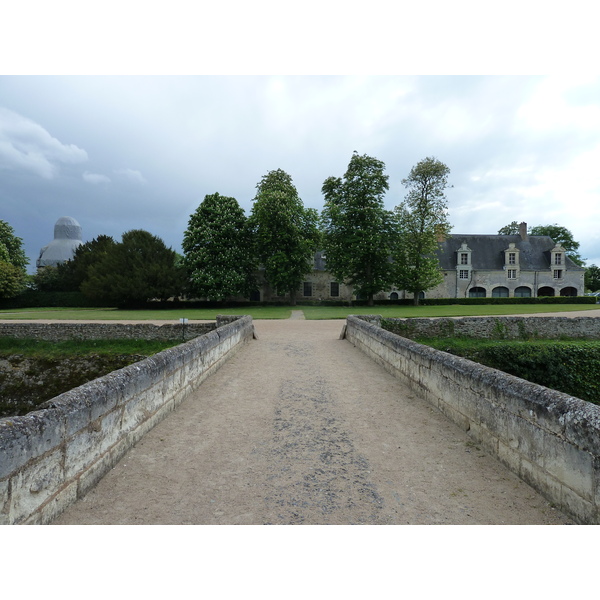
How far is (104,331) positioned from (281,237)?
1701 cm

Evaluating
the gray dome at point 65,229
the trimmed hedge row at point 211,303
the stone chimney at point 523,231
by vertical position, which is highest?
the gray dome at point 65,229

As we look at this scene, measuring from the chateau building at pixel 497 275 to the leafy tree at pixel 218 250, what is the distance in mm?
9342

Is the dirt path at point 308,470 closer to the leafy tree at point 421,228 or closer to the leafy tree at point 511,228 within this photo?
the leafy tree at point 421,228

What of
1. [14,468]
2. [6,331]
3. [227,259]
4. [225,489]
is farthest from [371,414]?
[227,259]

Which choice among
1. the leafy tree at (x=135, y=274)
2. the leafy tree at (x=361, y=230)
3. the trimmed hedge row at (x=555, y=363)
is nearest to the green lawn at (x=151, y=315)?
the leafy tree at (x=135, y=274)

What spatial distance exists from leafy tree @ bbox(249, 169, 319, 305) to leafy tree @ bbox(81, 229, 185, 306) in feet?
23.7

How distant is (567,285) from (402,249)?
70.4 feet

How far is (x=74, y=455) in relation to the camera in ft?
8.61

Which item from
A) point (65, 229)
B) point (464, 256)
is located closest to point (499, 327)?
point (464, 256)

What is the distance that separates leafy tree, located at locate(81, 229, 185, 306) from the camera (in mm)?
29750

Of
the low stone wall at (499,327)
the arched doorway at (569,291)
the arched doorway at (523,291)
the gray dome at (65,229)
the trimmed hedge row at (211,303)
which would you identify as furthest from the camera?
the gray dome at (65,229)

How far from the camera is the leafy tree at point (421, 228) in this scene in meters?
30.0

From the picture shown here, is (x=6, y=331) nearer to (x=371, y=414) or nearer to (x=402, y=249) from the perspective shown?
(x=371, y=414)

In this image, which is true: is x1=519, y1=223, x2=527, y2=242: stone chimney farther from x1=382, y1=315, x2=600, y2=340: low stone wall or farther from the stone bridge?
the stone bridge
